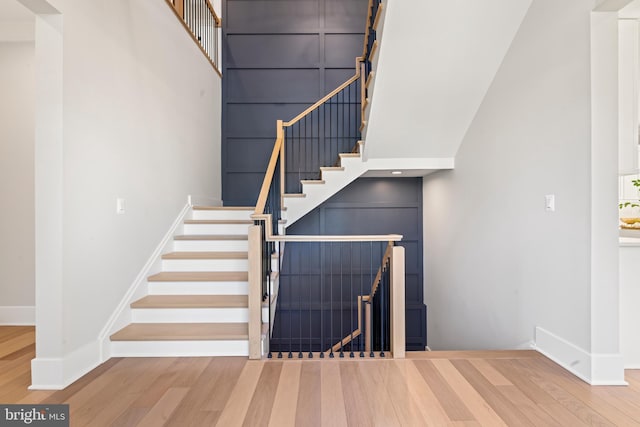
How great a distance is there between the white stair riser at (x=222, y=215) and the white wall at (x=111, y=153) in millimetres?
233

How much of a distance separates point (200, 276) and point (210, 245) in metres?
0.47

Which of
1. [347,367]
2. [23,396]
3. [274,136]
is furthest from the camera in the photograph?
[274,136]

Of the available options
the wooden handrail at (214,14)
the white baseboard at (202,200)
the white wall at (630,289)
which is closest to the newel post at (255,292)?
the white baseboard at (202,200)

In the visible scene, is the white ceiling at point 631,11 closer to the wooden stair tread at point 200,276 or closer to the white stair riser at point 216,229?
the wooden stair tread at point 200,276

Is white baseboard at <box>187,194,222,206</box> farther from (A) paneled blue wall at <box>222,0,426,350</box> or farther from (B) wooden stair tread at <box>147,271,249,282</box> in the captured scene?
(B) wooden stair tread at <box>147,271,249,282</box>

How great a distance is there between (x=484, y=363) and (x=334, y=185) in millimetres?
2537

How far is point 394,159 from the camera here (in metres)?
4.29

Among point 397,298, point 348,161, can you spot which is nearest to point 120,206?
point 397,298

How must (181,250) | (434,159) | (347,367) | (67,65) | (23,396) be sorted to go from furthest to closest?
1. (434,159)
2. (181,250)
3. (347,367)
4. (67,65)
5. (23,396)

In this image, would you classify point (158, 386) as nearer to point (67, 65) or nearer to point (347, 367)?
point (347, 367)

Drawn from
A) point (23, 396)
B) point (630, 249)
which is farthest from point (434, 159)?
point (23, 396)

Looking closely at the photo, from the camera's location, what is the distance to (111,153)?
8.63 feet

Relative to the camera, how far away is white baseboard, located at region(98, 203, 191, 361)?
249cm
